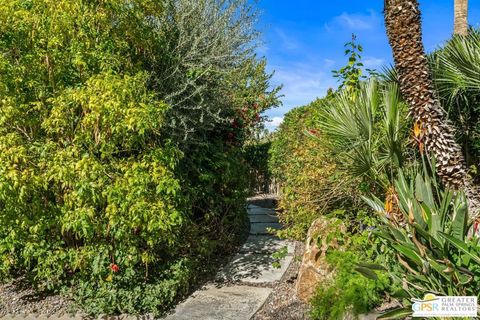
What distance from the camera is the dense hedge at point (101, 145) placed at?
4344 millimetres

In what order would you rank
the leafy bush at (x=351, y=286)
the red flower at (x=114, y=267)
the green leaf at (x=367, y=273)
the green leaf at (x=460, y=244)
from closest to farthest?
the green leaf at (x=460, y=244) < the green leaf at (x=367, y=273) < the leafy bush at (x=351, y=286) < the red flower at (x=114, y=267)

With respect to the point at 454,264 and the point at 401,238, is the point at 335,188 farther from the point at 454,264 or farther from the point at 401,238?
the point at 454,264

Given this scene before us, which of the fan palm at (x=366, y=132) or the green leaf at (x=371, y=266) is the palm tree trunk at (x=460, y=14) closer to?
Answer: the fan palm at (x=366, y=132)

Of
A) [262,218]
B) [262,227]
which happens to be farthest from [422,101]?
[262,218]

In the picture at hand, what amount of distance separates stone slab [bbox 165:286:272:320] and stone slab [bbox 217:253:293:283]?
31cm

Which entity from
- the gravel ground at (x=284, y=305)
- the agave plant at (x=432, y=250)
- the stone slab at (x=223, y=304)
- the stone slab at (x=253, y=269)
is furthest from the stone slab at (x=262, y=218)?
the agave plant at (x=432, y=250)

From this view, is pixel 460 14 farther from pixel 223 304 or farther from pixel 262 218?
pixel 223 304

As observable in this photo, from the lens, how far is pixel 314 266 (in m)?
5.23

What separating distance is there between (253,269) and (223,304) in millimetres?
1286

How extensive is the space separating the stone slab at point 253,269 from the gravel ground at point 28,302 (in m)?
2.34

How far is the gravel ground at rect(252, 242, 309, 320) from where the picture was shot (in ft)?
15.9

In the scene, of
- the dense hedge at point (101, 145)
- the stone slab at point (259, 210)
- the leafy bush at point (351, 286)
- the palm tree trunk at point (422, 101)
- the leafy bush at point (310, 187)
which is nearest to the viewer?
the leafy bush at point (351, 286)

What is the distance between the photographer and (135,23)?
205 inches

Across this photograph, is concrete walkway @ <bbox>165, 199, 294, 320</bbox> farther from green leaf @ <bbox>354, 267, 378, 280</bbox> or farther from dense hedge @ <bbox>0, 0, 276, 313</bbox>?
green leaf @ <bbox>354, 267, 378, 280</bbox>
